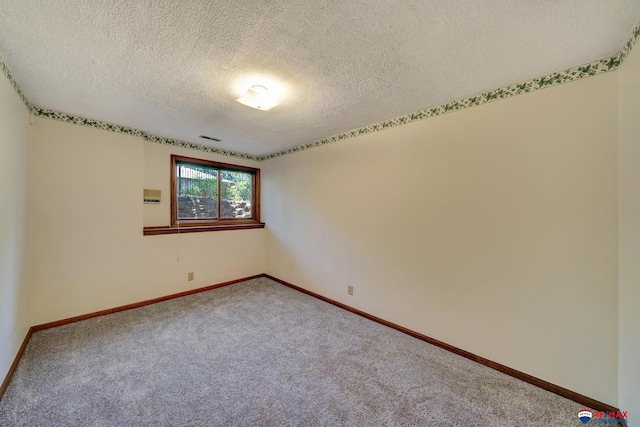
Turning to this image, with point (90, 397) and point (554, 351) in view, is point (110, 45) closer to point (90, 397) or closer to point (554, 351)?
point (90, 397)

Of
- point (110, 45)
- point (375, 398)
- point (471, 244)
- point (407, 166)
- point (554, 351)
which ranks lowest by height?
point (375, 398)

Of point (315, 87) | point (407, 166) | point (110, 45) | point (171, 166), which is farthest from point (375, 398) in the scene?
point (171, 166)

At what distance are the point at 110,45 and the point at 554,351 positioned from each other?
3523mm

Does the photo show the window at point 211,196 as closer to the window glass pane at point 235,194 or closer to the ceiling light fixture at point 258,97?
the window glass pane at point 235,194

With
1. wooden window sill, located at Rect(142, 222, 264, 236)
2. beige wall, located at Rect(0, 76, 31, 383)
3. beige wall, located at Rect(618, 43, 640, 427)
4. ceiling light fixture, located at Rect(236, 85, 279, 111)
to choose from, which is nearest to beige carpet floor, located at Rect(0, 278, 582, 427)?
beige wall, located at Rect(0, 76, 31, 383)

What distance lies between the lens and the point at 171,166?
3.34 meters

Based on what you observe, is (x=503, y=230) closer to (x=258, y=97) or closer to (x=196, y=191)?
(x=258, y=97)

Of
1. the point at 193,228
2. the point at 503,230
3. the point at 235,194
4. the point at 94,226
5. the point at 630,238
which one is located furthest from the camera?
the point at 235,194

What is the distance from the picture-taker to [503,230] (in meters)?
1.87

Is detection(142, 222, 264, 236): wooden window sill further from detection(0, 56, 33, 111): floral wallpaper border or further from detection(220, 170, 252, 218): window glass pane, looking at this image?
detection(0, 56, 33, 111): floral wallpaper border

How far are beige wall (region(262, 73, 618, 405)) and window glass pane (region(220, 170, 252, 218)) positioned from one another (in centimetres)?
210

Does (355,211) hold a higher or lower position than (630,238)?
higher

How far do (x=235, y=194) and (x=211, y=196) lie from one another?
1.38ft
